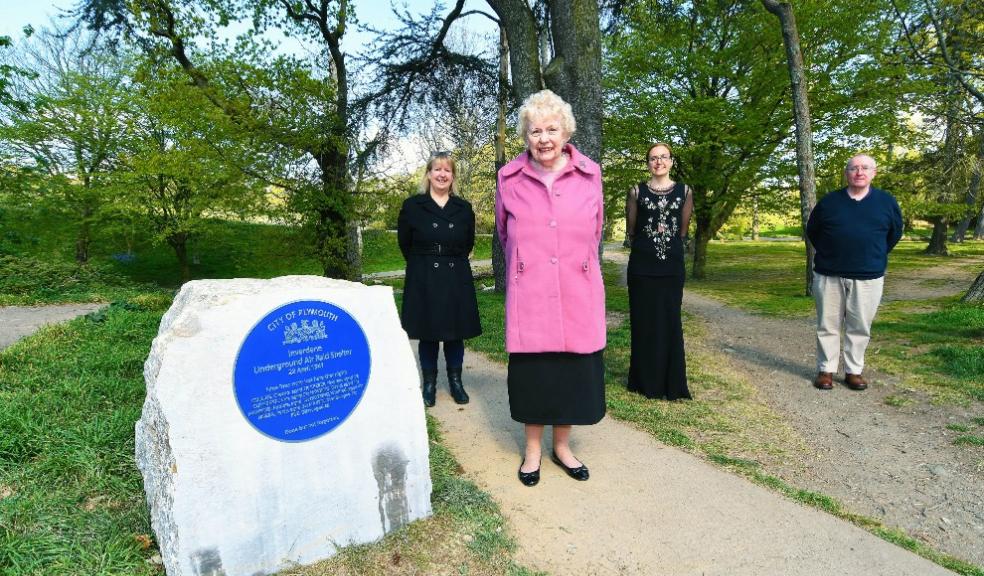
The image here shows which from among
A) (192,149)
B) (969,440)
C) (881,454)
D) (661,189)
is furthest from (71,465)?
Result: (192,149)

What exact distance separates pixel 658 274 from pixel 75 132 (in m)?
18.0

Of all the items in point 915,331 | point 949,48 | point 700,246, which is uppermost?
point 949,48

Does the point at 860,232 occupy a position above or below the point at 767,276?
above

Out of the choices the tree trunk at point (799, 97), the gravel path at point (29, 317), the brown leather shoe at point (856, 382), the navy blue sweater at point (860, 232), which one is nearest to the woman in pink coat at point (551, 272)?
the navy blue sweater at point (860, 232)

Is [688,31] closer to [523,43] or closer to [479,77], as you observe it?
[479,77]

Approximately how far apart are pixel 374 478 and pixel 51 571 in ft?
4.10

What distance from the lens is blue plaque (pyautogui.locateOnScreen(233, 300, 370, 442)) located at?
2127mm

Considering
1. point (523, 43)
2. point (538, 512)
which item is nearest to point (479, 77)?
point (523, 43)

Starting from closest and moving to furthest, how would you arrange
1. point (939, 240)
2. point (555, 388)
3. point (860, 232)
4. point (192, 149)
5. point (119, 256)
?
point (555, 388) < point (860, 232) < point (192, 149) < point (939, 240) < point (119, 256)

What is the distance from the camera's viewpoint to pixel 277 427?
7.18ft

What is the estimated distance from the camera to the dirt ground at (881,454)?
2.79m

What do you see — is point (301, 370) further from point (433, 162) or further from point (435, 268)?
point (433, 162)

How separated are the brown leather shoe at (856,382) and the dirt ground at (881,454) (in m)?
0.07

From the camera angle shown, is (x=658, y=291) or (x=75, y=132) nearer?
(x=658, y=291)
